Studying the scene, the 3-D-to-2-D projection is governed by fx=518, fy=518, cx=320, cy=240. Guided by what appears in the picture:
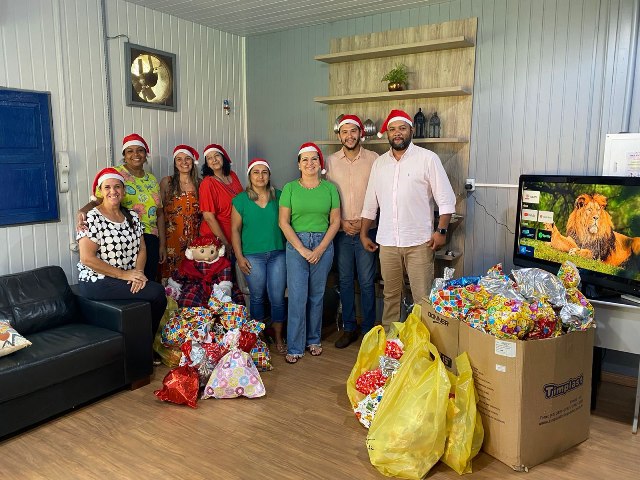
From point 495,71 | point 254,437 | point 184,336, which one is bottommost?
point 254,437

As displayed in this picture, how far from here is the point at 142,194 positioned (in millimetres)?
3494

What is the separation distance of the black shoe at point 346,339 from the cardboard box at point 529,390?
141 cm

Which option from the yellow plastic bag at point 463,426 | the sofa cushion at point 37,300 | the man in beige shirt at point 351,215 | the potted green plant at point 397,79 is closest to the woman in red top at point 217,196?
the man in beige shirt at point 351,215

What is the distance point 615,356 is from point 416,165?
1.71 metres

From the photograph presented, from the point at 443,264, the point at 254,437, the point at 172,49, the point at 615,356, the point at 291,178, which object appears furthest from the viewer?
the point at 291,178

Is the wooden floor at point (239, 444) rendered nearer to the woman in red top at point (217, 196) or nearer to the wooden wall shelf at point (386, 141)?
the woman in red top at point (217, 196)

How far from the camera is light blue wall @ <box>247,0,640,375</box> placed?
122 inches

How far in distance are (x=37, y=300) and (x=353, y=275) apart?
201 centimetres

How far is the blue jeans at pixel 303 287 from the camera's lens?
3387 millimetres

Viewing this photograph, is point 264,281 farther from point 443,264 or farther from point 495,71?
point 495,71

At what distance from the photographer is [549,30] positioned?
328cm

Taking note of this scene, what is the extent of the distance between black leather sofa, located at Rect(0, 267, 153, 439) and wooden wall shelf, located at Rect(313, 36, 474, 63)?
7.66 feet

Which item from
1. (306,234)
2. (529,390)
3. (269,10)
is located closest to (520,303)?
(529,390)

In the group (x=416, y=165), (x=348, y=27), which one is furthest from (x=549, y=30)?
(x=348, y=27)
